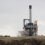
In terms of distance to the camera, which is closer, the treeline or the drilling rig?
the treeline

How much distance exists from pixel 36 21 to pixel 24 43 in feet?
107

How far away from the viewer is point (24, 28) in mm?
45125

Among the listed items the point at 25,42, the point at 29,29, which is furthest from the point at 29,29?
the point at 25,42

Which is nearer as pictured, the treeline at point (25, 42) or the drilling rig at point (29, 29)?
the treeline at point (25, 42)

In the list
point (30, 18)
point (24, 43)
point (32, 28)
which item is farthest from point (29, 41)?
point (30, 18)

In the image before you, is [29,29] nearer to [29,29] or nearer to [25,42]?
[29,29]

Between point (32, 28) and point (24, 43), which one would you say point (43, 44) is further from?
point (32, 28)

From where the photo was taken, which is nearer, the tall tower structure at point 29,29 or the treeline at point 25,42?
the treeline at point 25,42

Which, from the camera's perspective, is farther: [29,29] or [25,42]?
[29,29]

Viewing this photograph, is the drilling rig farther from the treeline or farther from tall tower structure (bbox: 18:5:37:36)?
the treeline

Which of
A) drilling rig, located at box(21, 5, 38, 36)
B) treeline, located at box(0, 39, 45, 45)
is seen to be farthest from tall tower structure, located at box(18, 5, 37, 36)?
treeline, located at box(0, 39, 45, 45)

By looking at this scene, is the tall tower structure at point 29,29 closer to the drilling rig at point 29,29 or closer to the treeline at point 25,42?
the drilling rig at point 29,29

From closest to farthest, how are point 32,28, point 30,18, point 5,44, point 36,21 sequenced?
1. point 5,44
2. point 32,28
3. point 36,21
4. point 30,18

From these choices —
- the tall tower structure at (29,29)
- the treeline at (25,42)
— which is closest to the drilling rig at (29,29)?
the tall tower structure at (29,29)
